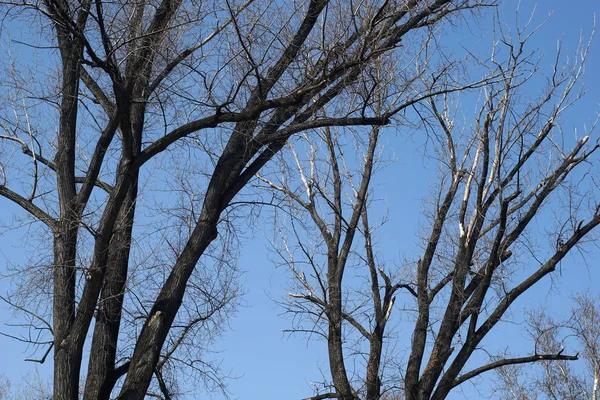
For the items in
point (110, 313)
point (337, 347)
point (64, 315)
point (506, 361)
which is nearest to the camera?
point (64, 315)

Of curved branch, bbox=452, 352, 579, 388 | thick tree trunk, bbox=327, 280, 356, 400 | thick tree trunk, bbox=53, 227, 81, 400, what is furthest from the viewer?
thick tree trunk, bbox=327, 280, 356, 400

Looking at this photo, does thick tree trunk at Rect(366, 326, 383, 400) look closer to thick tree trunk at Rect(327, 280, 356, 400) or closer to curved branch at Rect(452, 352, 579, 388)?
thick tree trunk at Rect(327, 280, 356, 400)

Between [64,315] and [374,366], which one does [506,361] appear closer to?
[374,366]

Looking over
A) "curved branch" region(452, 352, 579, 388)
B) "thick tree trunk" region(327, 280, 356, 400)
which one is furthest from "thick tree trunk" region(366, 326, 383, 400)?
"curved branch" region(452, 352, 579, 388)

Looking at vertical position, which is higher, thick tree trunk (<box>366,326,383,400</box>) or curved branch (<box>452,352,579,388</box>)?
thick tree trunk (<box>366,326,383,400</box>)

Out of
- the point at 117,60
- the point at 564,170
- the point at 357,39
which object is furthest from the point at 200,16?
the point at 564,170

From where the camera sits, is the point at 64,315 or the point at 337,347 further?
the point at 337,347

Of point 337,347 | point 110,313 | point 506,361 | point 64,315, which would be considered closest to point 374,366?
point 337,347

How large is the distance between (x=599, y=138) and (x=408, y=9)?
149 inches

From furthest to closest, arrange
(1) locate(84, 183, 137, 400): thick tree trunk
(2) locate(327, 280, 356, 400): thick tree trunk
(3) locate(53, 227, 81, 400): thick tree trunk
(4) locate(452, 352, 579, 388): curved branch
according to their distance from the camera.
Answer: (2) locate(327, 280, 356, 400): thick tree trunk < (4) locate(452, 352, 579, 388): curved branch < (1) locate(84, 183, 137, 400): thick tree trunk < (3) locate(53, 227, 81, 400): thick tree trunk

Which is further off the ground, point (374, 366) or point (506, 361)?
point (374, 366)

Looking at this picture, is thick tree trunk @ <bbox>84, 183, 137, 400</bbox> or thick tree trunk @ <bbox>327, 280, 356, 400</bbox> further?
thick tree trunk @ <bbox>327, 280, 356, 400</bbox>

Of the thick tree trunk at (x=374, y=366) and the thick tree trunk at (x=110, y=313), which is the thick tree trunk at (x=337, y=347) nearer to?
the thick tree trunk at (x=374, y=366)

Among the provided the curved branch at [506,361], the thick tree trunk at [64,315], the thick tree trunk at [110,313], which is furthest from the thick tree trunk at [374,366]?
the thick tree trunk at [64,315]
